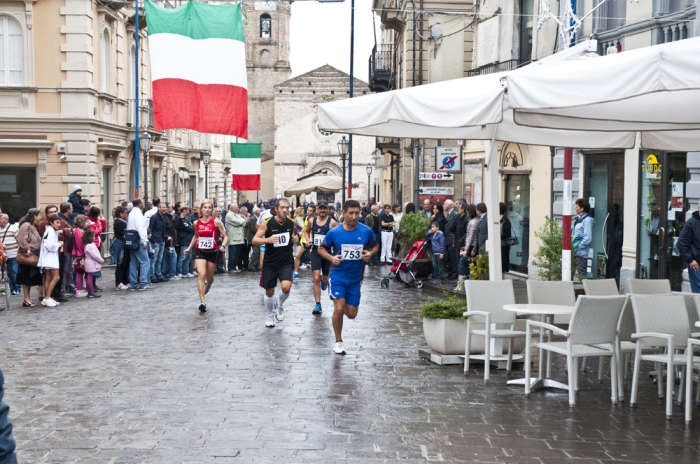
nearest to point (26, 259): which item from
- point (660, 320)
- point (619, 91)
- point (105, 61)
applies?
point (660, 320)

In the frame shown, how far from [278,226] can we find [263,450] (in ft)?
21.5

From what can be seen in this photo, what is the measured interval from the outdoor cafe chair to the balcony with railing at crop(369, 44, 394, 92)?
34005mm

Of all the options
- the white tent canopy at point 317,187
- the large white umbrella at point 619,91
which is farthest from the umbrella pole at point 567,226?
the white tent canopy at point 317,187

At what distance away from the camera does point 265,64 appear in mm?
93375

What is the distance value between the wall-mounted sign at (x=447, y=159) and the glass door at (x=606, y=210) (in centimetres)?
664

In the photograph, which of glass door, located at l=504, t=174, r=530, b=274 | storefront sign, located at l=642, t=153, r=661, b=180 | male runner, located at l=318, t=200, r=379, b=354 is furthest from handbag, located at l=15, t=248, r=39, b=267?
glass door, located at l=504, t=174, r=530, b=274

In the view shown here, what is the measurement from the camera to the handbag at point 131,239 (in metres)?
18.9

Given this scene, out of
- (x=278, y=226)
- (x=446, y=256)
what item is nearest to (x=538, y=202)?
(x=446, y=256)

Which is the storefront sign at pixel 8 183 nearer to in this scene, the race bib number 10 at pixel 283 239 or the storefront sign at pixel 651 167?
the race bib number 10 at pixel 283 239

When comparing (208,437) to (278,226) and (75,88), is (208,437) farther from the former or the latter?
(75,88)

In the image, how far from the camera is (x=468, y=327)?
9.73 metres

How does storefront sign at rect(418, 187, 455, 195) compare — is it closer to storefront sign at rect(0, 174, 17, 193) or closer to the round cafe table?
storefront sign at rect(0, 174, 17, 193)

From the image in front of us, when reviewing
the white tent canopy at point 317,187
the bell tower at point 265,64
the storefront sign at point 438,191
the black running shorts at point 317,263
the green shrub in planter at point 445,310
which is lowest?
the green shrub in planter at point 445,310

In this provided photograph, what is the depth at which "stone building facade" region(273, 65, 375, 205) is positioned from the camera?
84875 millimetres
